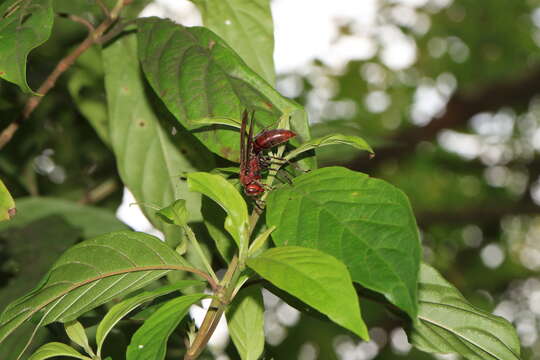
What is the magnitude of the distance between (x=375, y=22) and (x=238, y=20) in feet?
13.1

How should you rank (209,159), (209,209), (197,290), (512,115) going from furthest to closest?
(512,115) < (209,159) < (197,290) < (209,209)

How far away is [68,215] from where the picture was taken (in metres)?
1.37

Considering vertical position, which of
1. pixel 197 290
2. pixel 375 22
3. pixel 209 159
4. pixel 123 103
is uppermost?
pixel 123 103

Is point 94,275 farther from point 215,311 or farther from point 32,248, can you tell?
point 32,248

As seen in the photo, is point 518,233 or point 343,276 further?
point 518,233

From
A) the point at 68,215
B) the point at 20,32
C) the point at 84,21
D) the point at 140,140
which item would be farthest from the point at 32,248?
the point at 20,32

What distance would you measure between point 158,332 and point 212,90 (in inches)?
13.8

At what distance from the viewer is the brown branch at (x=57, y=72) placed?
39.8 inches

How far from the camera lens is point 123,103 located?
1.16 meters

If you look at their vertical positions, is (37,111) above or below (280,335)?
above

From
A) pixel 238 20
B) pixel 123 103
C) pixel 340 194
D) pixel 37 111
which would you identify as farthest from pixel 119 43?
pixel 340 194

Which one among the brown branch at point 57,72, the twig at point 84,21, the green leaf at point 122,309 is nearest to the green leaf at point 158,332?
the green leaf at point 122,309

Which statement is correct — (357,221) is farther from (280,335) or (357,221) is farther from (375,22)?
(375,22)

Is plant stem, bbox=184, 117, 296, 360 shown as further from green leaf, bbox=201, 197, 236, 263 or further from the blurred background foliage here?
the blurred background foliage
